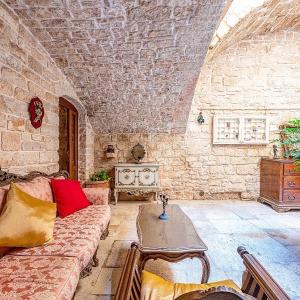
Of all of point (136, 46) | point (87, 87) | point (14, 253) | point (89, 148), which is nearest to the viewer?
point (14, 253)

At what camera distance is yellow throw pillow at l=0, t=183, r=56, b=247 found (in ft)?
5.57

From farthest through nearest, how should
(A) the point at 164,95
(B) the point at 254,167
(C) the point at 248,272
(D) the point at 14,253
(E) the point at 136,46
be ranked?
(B) the point at 254,167 < (A) the point at 164,95 < (E) the point at 136,46 < (D) the point at 14,253 < (C) the point at 248,272

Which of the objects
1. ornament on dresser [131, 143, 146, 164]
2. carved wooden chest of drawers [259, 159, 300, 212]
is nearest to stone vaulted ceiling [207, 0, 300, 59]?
ornament on dresser [131, 143, 146, 164]

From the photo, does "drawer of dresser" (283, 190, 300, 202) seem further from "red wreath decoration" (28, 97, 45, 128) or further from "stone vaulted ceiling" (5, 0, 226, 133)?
"red wreath decoration" (28, 97, 45, 128)

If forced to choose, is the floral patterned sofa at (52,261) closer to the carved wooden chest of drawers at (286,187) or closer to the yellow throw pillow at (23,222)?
the yellow throw pillow at (23,222)

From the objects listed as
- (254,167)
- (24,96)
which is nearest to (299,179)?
(254,167)

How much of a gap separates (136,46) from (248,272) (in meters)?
2.74

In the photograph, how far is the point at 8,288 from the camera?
1287 millimetres

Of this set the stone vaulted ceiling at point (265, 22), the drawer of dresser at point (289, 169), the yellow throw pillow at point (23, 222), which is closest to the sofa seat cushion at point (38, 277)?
the yellow throw pillow at point (23, 222)

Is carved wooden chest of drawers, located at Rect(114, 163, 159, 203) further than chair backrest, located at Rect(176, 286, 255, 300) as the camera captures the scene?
Yes

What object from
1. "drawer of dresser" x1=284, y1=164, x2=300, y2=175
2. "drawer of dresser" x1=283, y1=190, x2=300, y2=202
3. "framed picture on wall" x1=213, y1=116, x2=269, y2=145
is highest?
"framed picture on wall" x1=213, y1=116, x2=269, y2=145

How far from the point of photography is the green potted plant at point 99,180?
4828 millimetres

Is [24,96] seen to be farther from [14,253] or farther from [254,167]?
[254,167]

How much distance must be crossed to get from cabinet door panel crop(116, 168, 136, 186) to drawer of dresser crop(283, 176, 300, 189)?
2959mm
